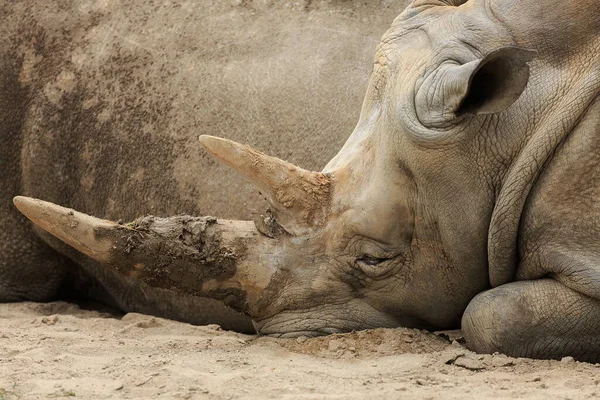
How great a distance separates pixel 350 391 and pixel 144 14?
319 cm

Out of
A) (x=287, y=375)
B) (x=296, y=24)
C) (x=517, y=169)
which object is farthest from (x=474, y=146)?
(x=296, y=24)

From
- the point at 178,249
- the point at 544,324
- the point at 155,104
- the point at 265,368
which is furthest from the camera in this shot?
the point at 155,104

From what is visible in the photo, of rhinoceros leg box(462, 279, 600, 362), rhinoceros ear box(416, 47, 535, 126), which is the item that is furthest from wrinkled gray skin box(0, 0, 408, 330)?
rhinoceros leg box(462, 279, 600, 362)

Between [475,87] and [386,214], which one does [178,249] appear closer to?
[386,214]

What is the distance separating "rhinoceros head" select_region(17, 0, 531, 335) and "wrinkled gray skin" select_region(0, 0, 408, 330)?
1.02 m

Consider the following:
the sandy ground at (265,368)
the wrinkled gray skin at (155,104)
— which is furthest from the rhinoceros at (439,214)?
the wrinkled gray skin at (155,104)

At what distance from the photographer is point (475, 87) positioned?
5031mm

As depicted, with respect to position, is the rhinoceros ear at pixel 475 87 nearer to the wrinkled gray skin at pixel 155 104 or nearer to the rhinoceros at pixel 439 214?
the rhinoceros at pixel 439 214

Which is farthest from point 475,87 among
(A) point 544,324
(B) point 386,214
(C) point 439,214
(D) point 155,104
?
(D) point 155,104

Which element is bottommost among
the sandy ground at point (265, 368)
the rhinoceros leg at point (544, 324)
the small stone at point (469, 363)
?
the sandy ground at point (265, 368)

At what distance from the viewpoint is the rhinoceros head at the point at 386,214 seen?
16.8 feet

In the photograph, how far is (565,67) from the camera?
16.6ft

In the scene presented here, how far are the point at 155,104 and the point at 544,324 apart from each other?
102 inches

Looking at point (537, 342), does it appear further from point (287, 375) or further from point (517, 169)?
point (287, 375)
